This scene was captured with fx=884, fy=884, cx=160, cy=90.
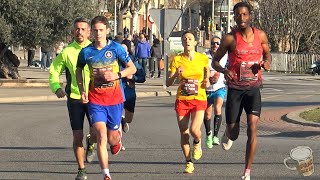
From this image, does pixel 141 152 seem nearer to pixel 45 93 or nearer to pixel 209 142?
pixel 209 142

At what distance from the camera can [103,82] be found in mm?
9625

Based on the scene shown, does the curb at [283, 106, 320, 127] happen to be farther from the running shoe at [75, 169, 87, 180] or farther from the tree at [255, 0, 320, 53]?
the tree at [255, 0, 320, 53]

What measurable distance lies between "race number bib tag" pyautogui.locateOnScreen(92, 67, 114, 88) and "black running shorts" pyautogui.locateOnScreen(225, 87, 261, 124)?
141 centimetres

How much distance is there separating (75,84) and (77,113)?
0.35 m

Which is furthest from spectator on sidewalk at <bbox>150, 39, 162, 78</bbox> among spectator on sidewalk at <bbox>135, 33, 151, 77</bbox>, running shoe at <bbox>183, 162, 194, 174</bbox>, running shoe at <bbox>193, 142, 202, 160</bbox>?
running shoe at <bbox>183, 162, 194, 174</bbox>

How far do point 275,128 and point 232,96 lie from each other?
291 inches

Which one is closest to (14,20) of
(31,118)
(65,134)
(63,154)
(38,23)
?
(38,23)

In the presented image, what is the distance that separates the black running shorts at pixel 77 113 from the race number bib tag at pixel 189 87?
165 centimetres

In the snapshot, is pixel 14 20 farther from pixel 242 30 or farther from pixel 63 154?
pixel 242 30

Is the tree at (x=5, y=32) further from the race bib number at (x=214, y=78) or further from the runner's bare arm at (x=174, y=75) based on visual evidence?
the runner's bare arm at (x=174, y=75)

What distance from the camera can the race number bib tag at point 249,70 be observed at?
991cm

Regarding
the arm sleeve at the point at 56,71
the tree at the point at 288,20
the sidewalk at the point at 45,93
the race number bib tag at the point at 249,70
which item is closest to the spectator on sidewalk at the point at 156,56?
the sidewalk at the point at 45,93

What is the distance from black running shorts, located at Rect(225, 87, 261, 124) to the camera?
10.0 m

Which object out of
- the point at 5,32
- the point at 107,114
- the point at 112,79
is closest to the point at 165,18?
the point at 5,32
